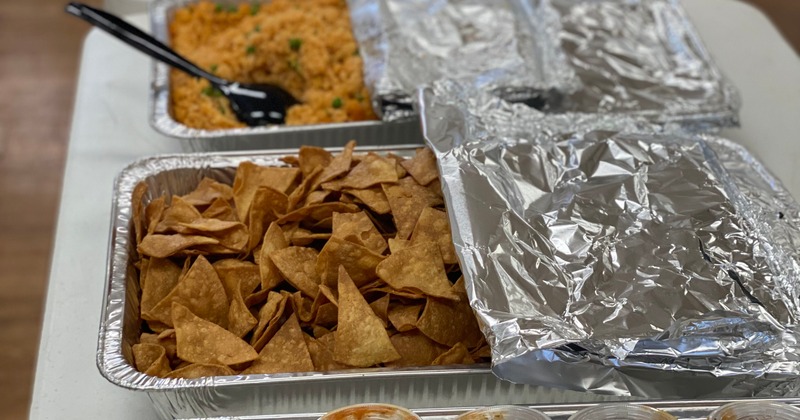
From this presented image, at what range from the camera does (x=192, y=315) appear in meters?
1.25

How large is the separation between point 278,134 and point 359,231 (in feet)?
1.57

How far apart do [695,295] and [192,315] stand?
2.20 ft

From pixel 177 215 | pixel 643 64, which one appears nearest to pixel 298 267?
pixel 177 215

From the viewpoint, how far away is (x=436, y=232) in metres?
1.34

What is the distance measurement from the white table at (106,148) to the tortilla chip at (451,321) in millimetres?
435

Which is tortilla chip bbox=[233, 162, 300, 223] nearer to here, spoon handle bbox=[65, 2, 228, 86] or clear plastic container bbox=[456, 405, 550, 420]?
spoon handle bbox=[65, 2, 228, 86]

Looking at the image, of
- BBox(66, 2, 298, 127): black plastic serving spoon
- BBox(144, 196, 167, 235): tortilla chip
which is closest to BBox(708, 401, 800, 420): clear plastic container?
BBox(144, 196, 167, 235): tortilla chip

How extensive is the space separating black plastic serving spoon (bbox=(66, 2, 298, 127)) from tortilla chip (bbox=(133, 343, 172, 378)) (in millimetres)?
701

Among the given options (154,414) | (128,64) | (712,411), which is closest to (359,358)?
(154,414)

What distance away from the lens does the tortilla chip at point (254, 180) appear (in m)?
1.45

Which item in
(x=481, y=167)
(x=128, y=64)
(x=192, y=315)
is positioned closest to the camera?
(x=192, y=315)

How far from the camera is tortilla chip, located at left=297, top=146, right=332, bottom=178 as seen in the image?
1489 millimetres

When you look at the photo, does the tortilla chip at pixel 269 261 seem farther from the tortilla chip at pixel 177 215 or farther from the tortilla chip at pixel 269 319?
the tortilla chip at pixel 177 215

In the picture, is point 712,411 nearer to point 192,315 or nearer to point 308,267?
point 308,267
